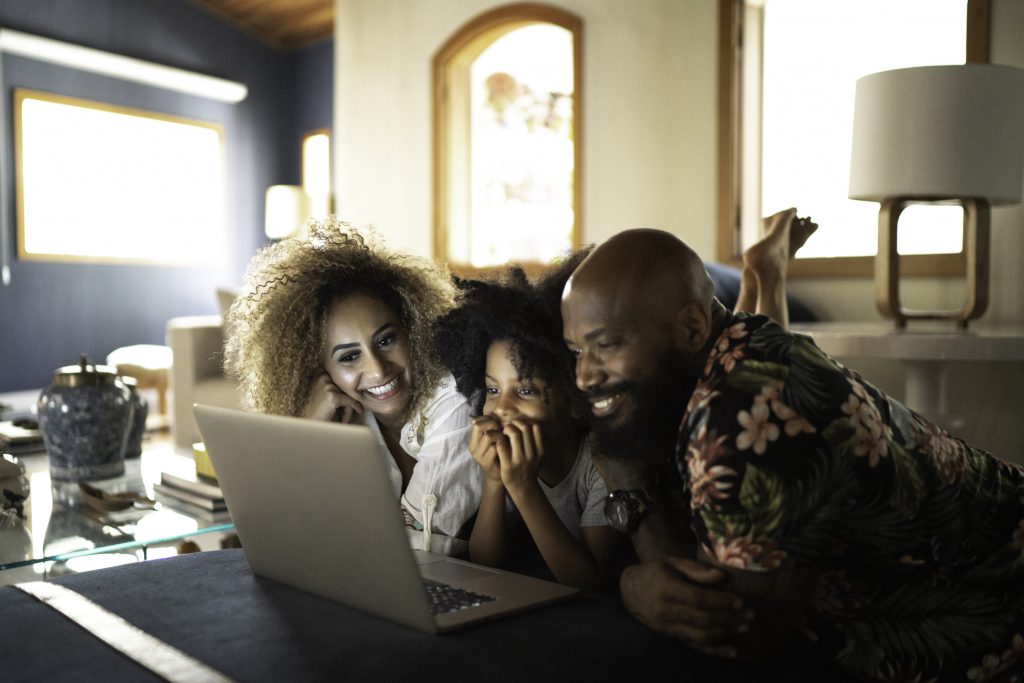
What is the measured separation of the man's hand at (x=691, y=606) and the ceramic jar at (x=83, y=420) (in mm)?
1628

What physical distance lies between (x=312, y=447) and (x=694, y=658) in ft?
1.48

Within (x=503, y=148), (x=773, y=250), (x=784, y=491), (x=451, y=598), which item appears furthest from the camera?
(x=503, y=148)

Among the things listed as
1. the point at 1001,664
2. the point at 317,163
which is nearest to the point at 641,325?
the point at 1001,664

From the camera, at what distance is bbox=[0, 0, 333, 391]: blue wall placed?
6250mm

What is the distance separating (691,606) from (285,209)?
6.09 meters

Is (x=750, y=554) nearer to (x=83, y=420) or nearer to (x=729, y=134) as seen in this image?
(x=83, y=420)

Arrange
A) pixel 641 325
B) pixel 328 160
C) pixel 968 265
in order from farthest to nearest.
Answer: pixel 328 160
pixel 968 265
pixel 641 325

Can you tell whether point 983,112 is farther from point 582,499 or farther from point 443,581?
point 443,581

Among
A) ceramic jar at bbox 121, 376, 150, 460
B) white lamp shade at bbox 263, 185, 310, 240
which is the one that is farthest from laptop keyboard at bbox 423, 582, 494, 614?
white lamp shade at bbox 263, 185, 310, 240

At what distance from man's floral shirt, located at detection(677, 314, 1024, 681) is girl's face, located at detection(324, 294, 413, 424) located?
32.7 inches

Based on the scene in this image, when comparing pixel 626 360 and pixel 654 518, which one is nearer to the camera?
pixel 626 360

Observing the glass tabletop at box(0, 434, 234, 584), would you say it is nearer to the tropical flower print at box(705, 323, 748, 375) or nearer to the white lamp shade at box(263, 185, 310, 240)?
the tropical flower print at box(705, 323, 748, 375)

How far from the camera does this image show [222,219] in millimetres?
7492

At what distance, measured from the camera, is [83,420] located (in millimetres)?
2111
